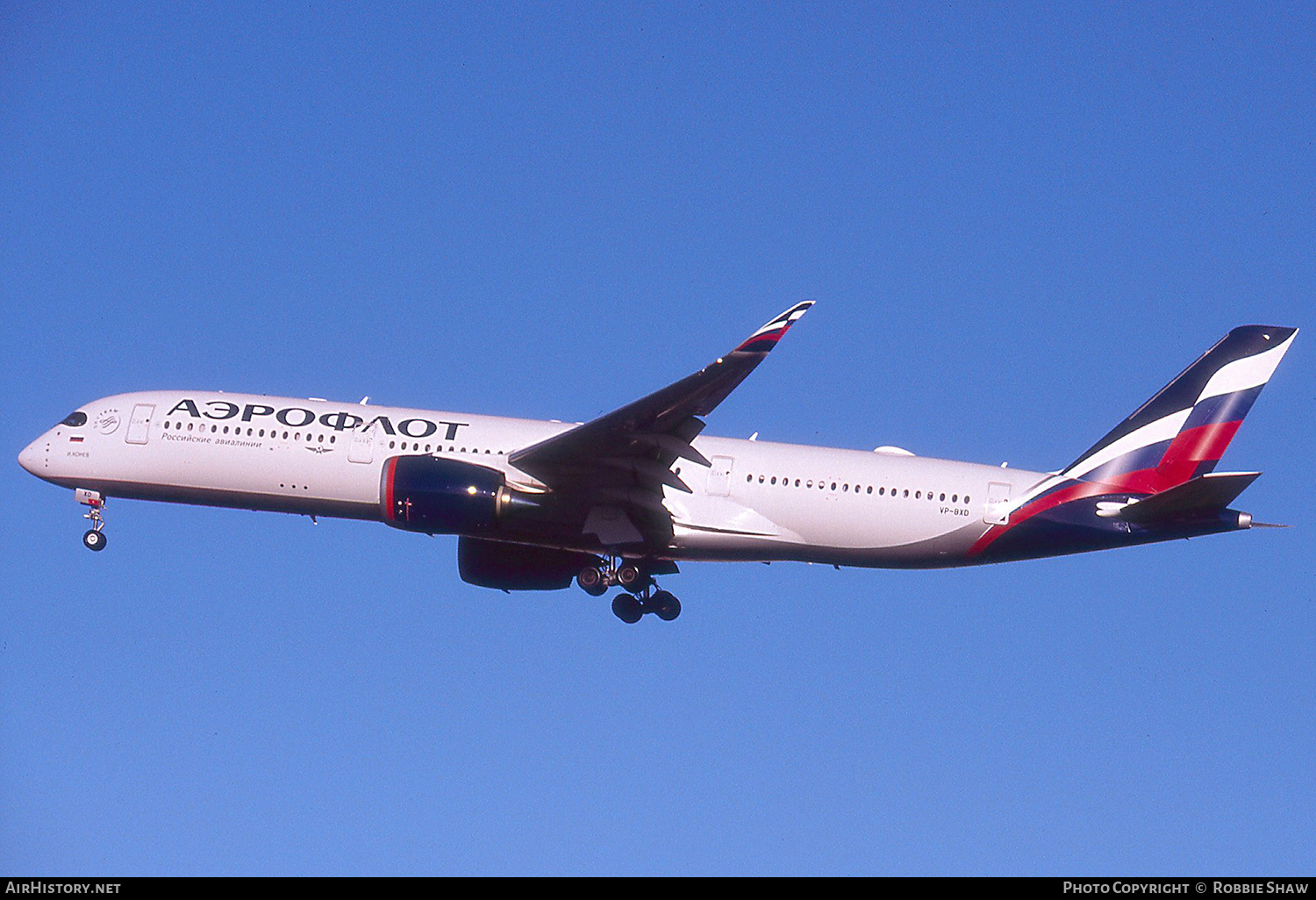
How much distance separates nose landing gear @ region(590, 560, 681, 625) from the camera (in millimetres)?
33281

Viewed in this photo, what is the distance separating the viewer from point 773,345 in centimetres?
2761

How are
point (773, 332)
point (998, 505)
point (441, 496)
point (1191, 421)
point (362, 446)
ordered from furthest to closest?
point (362, 446)
point (1191, 421)
point (998, 505)
point (441, 496)
point (773, 332)

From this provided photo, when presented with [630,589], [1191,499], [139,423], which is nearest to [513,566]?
[630,589]

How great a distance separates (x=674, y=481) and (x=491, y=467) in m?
4.30

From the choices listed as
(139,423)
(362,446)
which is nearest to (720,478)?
(362,446)

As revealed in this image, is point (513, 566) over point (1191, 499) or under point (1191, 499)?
over

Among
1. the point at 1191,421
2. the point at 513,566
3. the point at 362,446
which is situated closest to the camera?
the point at 1191,421

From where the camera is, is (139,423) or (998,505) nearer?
(998,505)

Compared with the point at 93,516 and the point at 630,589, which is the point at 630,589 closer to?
the point at 630,589

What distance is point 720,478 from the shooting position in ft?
106

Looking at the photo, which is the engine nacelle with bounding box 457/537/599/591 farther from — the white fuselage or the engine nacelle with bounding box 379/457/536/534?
the engine nacelle with bounding box 379/457/536/534

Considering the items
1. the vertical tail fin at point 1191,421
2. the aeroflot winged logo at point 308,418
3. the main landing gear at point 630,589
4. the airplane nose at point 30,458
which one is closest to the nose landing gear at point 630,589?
the main landing gear at point 630,589
